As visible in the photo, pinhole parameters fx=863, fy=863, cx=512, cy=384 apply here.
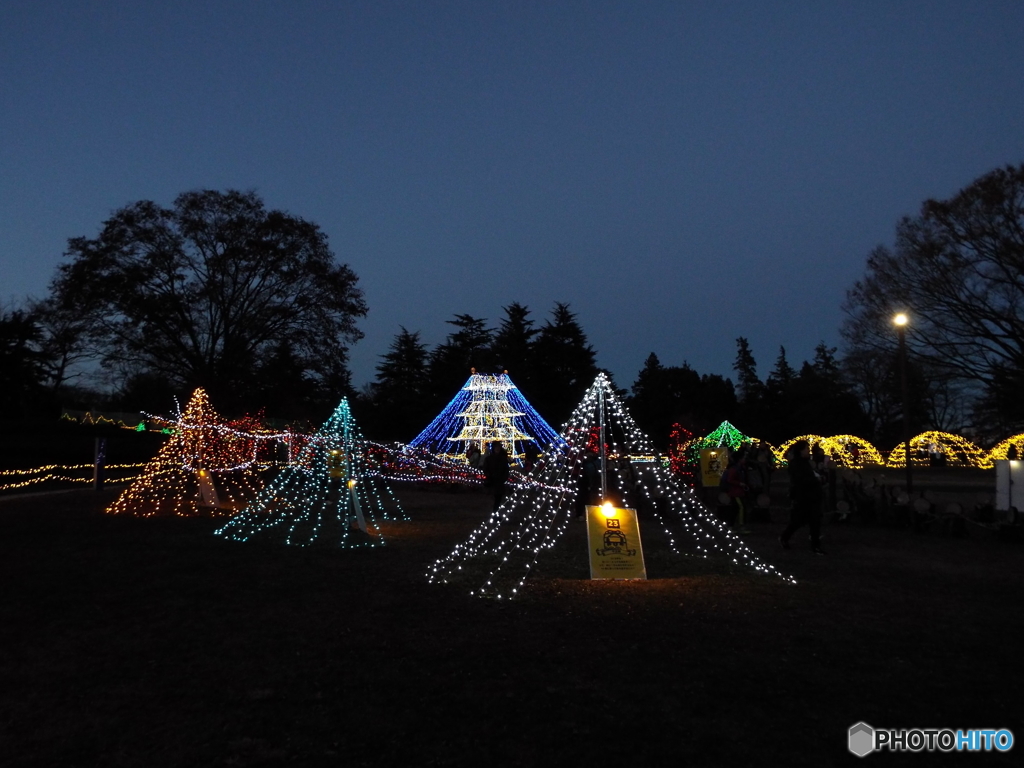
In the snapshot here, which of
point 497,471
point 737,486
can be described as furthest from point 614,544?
point 497,471

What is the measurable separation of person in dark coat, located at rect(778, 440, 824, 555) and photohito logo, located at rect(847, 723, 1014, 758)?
6.96 metres

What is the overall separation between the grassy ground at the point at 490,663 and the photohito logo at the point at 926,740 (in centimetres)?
8

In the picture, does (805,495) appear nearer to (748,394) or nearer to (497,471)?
(497,471)

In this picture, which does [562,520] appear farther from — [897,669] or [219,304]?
[219,304]

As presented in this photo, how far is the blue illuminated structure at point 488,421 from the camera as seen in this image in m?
36.1

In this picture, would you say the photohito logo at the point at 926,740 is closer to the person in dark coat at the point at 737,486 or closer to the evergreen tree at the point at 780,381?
the person in dark coat at the point at 737,486

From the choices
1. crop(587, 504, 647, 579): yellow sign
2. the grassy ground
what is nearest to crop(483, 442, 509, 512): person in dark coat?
the grassy ground

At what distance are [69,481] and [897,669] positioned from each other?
94.5ft

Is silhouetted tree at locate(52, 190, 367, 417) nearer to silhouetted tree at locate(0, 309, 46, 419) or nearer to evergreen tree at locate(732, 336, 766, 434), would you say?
silhouetted tree at locate(0, 309, 46, 419)

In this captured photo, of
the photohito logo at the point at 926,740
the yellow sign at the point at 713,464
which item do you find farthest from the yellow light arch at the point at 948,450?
the photohito logo at the point at 926,740

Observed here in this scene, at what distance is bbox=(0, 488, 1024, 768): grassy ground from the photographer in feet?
14.6

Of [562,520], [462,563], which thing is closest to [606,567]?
[462,563]

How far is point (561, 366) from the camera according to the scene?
56906 millimetres

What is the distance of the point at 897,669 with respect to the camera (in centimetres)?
579
